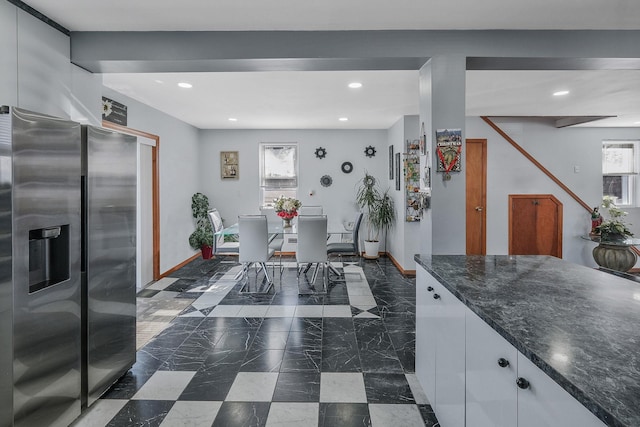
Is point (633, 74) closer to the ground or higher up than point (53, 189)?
higher up

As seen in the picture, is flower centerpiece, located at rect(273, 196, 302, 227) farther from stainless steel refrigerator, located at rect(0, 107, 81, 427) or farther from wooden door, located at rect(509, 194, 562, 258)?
wooden door, located at rect(509, 194, 562, 258)

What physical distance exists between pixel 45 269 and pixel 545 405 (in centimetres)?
225

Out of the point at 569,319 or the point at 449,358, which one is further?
the point at 449,358

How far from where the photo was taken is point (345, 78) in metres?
3.58

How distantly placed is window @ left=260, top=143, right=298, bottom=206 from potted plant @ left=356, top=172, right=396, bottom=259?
1.33 meters

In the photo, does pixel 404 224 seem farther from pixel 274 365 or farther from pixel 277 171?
pixel 274 365

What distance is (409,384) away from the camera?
2.37 m

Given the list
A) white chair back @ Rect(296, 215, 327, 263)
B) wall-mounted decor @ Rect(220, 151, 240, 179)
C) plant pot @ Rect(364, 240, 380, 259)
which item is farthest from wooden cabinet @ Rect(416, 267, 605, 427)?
wall-mounted decor @ Rect(220, 151, 240, 179)

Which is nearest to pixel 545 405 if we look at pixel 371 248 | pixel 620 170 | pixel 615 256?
pixel 615 256

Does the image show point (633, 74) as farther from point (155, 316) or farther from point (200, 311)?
point (155, 316)

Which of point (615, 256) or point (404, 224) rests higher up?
point (404, 224)

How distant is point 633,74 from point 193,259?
6.42 metres

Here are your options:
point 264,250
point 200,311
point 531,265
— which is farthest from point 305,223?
point 531,265

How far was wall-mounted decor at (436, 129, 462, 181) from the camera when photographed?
250 centimetres
